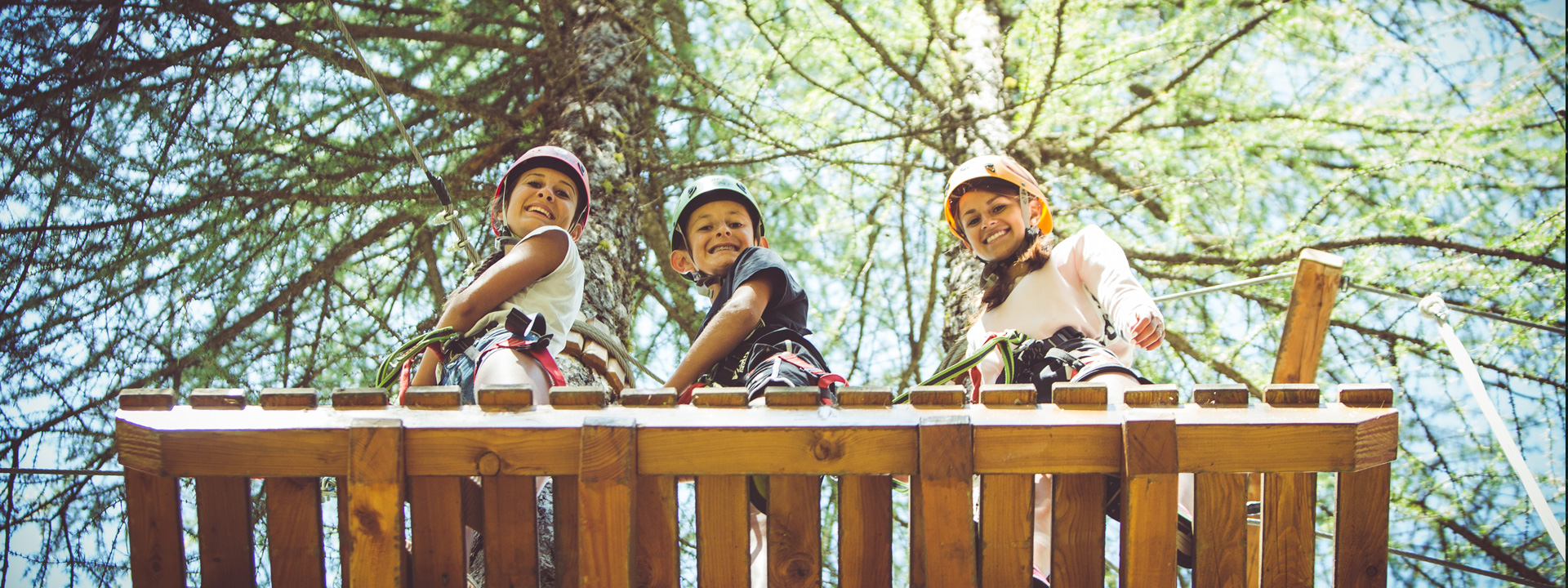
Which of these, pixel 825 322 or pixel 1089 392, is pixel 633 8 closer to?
pixel 825 322

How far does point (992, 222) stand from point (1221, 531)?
4.85 ft

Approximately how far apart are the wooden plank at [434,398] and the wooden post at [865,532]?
32.2 inches

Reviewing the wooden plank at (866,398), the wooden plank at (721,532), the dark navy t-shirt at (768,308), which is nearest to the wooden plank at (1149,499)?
the wooden plank at (866,398)

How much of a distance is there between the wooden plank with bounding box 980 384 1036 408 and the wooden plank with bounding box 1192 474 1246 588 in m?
0.34

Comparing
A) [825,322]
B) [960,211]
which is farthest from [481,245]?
[960,211]

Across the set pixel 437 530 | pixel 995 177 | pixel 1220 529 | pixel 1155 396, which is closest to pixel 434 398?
pixel 437 530

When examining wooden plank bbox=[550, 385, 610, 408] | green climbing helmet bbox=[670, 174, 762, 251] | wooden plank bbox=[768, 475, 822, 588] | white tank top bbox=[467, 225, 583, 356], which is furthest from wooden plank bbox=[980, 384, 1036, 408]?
green climbing helmet bbox=[670, 174, 762, 251]

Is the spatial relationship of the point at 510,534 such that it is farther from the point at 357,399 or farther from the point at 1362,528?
the point at 1362,528

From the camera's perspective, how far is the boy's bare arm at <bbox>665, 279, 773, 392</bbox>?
8.78 ft

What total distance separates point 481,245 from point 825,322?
2.10 meters

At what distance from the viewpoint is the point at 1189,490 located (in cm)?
221

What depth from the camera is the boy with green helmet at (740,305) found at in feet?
8.71

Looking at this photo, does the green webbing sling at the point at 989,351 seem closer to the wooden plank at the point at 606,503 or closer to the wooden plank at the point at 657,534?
the wooden plank at the point at 657,534

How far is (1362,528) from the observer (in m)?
1.73
